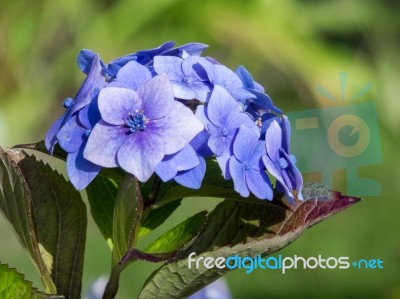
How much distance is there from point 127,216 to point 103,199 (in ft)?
0.39

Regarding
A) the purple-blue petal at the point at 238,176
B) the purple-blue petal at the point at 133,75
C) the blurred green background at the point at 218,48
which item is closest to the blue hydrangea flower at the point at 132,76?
the purple-blue petal at the point at 133,75

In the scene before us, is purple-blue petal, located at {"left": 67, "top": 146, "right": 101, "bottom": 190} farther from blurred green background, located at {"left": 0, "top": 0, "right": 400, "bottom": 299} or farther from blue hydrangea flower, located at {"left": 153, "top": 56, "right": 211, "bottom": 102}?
blurred green background, located at {"left": 0, "top": 0, "right": 400, "bottom": 299}

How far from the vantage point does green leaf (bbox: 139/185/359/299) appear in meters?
0.74

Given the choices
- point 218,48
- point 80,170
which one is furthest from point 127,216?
point 218,48

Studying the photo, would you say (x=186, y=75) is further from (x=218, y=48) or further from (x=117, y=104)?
(x=218, y=48)

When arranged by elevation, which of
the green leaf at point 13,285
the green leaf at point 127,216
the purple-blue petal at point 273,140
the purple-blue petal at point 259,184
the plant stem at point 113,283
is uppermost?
the purple-blue petal at point 273,140

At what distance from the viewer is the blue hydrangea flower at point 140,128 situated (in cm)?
70

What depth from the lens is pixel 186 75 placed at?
2.44ft

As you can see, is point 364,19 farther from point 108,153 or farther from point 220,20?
point 108,153

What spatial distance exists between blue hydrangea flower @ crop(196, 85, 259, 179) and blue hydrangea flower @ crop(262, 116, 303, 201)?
0.03m

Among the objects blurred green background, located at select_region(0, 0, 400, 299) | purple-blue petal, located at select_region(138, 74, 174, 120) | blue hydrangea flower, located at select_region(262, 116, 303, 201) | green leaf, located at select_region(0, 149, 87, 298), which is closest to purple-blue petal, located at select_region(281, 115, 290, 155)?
blue hydrangea flower, located at select_region(262, 116, 303, 201)

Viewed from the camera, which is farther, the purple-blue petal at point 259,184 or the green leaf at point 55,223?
the green leaf at point 55,223

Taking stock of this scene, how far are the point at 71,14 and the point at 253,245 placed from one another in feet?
9.90

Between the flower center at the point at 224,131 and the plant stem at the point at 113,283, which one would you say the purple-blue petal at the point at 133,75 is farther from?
the plant stem at the point at 113,283
